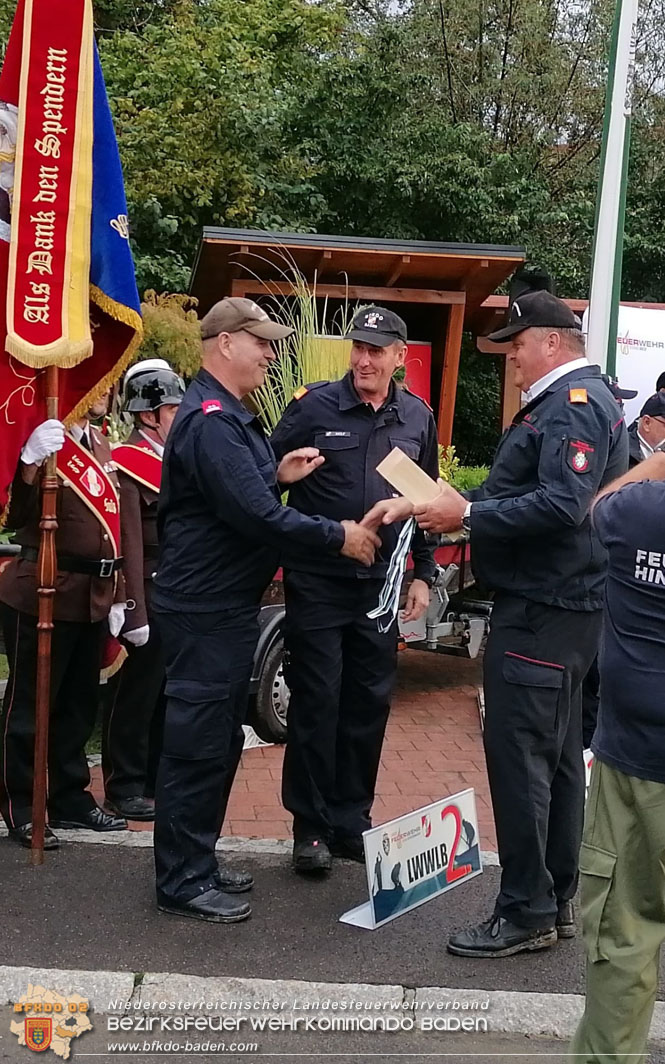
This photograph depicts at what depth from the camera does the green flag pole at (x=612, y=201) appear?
5816mm

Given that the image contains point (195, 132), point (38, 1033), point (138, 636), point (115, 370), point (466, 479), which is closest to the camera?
point (38, 1033)

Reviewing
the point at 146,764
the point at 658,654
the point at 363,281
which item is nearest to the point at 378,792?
the point at 146,764

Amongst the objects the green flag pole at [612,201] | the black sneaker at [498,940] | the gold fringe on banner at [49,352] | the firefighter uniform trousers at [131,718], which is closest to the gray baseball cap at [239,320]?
the gold fringe on banner at [49,352]

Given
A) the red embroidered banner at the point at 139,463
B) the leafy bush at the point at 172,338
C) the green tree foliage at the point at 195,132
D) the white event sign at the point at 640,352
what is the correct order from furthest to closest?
the green tree foliage at the point at 195,132, the leafy bush at the point at 172,338, the white event sign at the point at 640,352, the red embroidered banner at the point at 139,463

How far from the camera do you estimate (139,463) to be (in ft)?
17.2

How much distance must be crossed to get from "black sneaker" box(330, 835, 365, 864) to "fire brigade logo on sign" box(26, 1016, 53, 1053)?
160 cm

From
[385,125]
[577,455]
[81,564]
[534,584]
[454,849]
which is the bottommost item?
[454,849]

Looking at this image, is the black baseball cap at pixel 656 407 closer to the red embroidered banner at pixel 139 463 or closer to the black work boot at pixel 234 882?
the red embroidered banner at pixel 139 463

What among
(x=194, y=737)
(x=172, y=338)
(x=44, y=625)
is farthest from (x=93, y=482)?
(x=172, y=338)

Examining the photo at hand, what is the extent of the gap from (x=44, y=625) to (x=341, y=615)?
3.94ft

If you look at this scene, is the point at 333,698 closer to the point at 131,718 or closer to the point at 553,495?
the point at 131,718

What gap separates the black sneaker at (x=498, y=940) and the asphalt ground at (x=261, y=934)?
0.03 metres

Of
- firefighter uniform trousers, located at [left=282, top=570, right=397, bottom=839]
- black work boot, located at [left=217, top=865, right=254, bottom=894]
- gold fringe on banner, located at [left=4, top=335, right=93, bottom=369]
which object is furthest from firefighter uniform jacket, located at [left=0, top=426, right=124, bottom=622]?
black work boot, located at [left=217, top=865, right=254, bottom=894]

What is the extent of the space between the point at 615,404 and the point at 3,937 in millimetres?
2856
